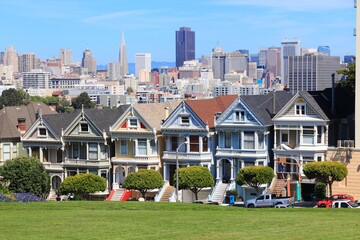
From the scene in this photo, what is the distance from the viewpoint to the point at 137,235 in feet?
103

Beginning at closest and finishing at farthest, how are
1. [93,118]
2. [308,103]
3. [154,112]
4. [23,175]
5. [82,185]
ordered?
[308,103]
[82,185]
[23,175]
[93,118]
[154,112]

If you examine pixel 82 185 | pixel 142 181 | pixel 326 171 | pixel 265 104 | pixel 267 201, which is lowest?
pixel 267 201

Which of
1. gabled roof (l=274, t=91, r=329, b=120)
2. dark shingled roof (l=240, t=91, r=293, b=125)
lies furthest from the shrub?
dark shingled roof (l=240, t=91, r=293, b=125)

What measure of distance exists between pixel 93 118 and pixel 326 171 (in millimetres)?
17111

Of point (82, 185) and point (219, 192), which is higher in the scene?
point (82, 185)

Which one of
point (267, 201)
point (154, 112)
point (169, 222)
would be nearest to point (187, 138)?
point (154, 112)

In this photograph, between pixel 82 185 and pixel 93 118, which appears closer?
pixel 82 185

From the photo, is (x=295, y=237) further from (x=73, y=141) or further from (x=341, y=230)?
(x=73, y=141)

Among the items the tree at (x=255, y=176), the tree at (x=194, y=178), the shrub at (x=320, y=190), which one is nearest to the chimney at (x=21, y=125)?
the tree at (x=194, y=178)

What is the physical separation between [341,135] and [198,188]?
9326 mm

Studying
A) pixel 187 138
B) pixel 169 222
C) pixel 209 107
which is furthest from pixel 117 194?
pixel 169 222

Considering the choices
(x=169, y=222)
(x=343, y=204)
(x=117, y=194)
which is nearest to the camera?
(x=169, y=222)

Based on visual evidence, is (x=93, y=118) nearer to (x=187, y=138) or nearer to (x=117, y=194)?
(x=117, y=194)

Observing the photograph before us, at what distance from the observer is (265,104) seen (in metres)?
62.5
